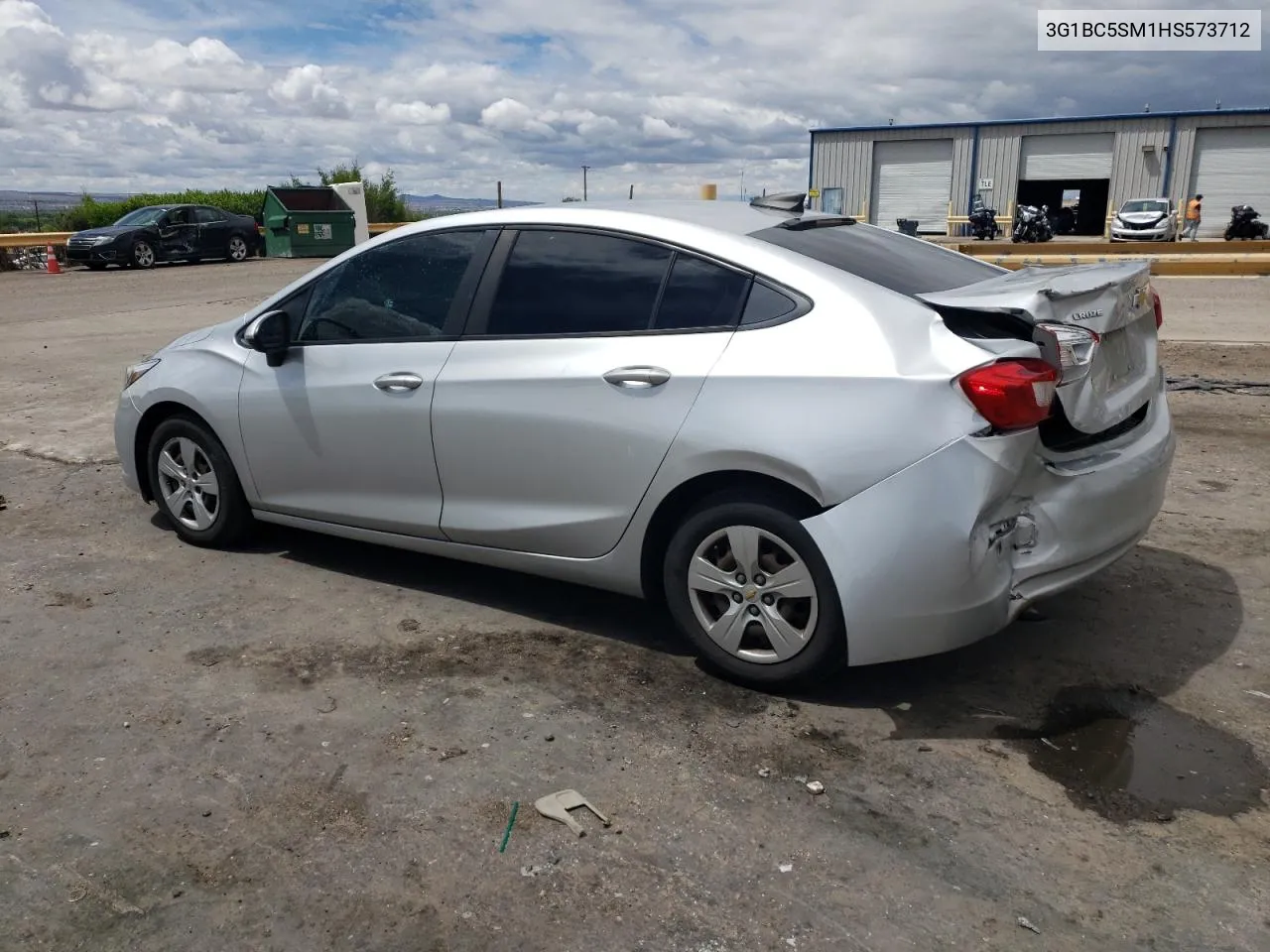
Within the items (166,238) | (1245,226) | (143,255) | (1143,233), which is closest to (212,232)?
(166,238)

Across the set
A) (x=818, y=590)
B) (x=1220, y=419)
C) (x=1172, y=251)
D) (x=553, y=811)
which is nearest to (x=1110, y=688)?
(x=818, y=590)

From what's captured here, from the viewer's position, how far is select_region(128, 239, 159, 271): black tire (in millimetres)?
26516

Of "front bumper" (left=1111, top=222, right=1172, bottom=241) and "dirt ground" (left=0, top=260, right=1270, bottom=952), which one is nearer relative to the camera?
"dirt ground" (left=0, top=260, right=1270, bottom=952)

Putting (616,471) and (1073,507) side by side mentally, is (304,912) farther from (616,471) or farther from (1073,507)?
(1073,507)

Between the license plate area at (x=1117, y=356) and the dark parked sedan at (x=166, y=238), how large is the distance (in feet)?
87.2

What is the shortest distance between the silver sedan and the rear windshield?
0.07 feet

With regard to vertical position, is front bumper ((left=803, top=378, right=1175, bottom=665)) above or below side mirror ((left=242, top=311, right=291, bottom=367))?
below

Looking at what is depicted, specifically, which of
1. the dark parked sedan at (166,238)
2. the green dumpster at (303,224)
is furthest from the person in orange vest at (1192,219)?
the dark parked sedan at (166,238)

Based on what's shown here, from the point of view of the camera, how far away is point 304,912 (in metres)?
2.68

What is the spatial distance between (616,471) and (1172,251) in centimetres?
2030

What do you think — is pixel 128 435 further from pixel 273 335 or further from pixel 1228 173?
pixel 1228 173

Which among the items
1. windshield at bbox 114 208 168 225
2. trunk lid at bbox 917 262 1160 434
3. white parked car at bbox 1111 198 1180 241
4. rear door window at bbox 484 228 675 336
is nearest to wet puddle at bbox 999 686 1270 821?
trunk lid at bbox 917 262 1160 434

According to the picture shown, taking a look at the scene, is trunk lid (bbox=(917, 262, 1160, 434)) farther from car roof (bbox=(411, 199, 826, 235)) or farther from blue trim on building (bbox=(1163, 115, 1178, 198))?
blue trim on building (bbox=(1163, 115, 1178, 198))

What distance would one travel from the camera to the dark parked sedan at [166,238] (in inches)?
1022
